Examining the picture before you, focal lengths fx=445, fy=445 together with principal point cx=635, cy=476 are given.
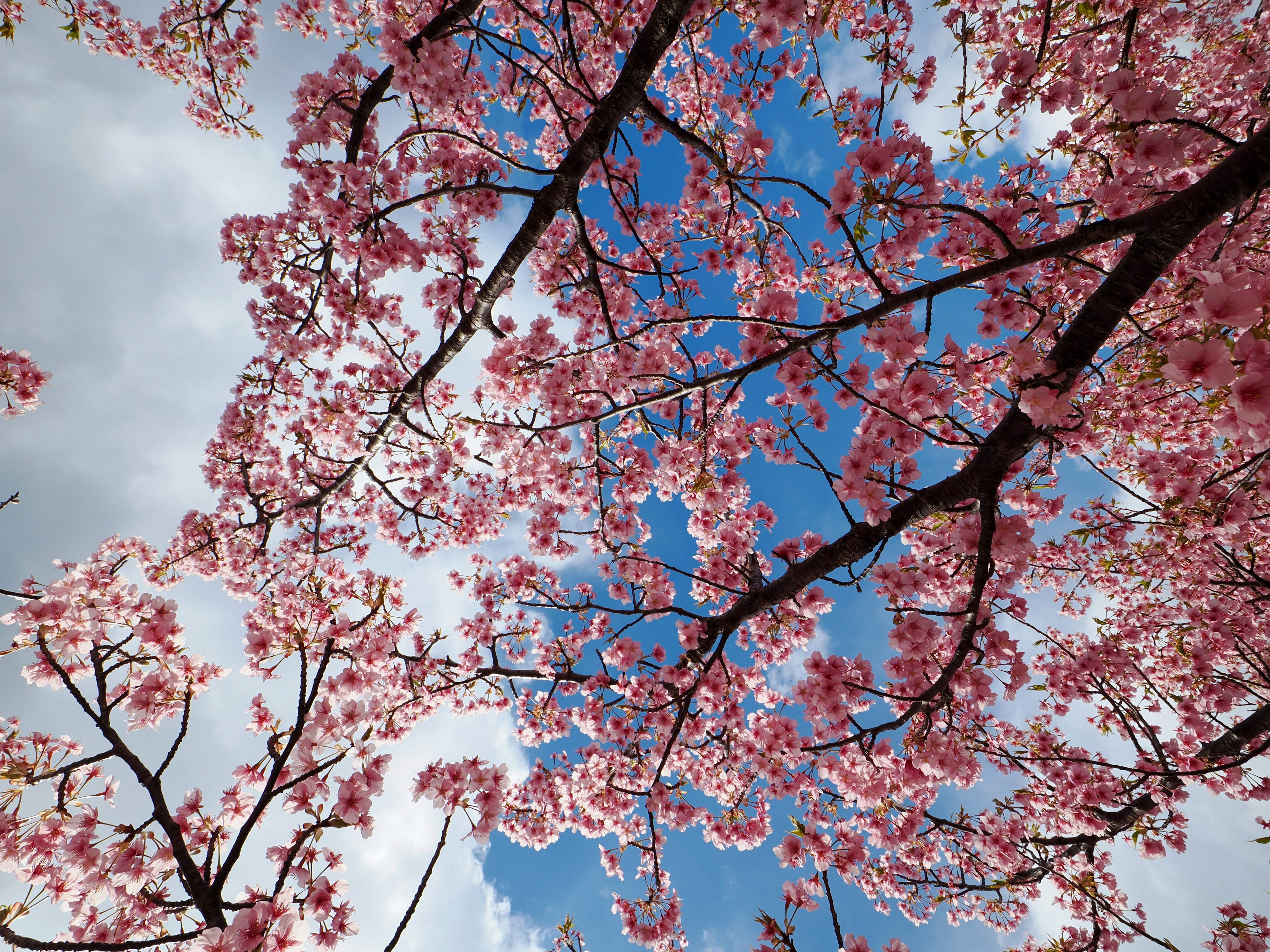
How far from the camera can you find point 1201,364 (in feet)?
7.22

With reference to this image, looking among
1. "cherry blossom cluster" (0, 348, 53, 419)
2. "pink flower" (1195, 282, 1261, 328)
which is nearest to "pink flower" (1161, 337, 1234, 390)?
"pink flower" (1195, 282, 1261, 328)

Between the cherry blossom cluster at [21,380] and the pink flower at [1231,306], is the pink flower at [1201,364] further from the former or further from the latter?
the cherry blossom cluster at [21,380]

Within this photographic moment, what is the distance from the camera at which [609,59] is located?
756 cm

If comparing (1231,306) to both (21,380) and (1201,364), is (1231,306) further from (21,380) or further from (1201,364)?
(21,380)

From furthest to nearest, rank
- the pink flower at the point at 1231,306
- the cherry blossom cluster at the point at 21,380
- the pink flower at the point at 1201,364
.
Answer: the cherry blossom cluster at the point at 21,380 < the pink flower at the point at 1201,364 < the pink flower at the point at 1231,306

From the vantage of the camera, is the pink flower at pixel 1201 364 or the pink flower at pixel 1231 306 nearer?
the pink flower at pixel 1231 306

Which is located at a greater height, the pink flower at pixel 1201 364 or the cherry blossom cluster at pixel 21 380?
the cherry blossom cluster at pixel 21 380

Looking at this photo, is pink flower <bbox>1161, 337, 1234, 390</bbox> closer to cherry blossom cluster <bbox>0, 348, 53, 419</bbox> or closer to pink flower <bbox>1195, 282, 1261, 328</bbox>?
pink flower <bbox>1195, 282, 1261, 328</bbox>

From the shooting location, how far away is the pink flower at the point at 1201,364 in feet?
6.85

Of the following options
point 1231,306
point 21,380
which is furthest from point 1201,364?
point 21,380

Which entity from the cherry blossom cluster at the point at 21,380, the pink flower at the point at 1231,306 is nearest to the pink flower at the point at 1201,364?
the pink flower at the point at 1231,306

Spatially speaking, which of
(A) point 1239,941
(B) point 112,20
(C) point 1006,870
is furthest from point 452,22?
(A) point 1239,941

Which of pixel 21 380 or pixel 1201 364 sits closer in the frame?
pixel 1201 364

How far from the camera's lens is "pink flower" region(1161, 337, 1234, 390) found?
209cm
